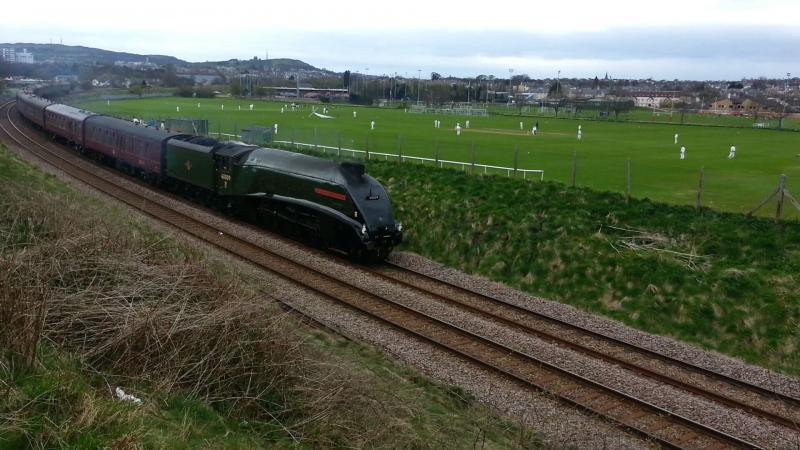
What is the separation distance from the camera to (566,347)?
48.8ft

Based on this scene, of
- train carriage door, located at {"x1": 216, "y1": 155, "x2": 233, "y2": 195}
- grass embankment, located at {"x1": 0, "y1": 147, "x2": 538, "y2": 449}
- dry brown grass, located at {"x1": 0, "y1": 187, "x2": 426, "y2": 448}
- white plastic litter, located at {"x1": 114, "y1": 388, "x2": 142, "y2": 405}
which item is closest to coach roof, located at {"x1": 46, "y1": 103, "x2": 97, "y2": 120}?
train carriage door, located at {"x1": 216, "y1": 155, "x2": 233, "y2": 195}

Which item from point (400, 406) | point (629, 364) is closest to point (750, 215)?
point (629, 364)

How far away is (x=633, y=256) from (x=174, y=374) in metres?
14.1

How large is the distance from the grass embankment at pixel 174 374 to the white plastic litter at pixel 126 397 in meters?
0.11

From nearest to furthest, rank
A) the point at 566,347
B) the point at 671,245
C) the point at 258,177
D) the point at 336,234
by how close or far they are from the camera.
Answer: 1. the point at 566,347
2. the point at 671,245
3. the point at 336,234
4. the point at 258,177

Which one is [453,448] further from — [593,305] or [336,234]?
[336,234]

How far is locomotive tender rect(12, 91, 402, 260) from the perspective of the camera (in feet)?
68.6

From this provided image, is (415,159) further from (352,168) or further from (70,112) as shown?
(70,112)

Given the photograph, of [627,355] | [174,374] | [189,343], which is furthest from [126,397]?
[627,355]

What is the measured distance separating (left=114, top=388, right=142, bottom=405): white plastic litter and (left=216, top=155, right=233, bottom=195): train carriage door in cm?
1913

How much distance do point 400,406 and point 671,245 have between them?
12.3m

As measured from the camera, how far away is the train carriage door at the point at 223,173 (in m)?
26.7

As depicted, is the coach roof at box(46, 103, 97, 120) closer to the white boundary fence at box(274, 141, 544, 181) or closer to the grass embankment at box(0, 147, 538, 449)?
the white boundary fence at box(274, 141, 544, 181)

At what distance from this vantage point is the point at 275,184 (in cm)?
2422
